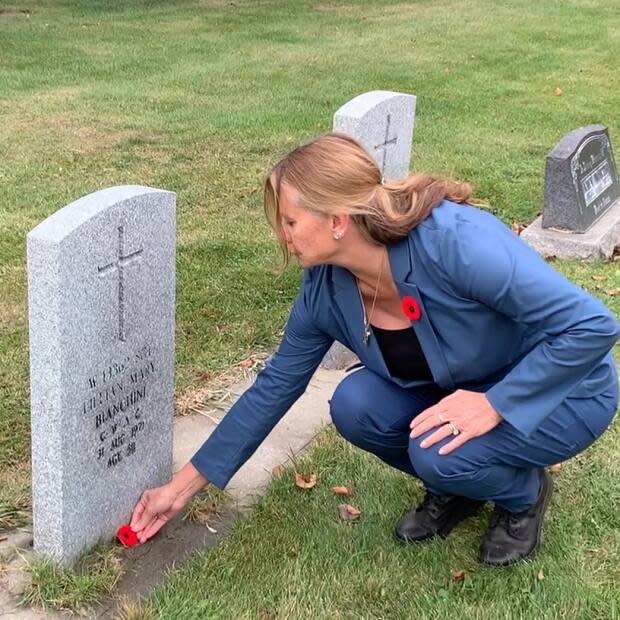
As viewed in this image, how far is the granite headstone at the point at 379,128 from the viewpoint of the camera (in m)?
3.91

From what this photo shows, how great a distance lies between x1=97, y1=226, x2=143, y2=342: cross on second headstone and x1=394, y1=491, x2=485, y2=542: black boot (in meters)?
1.03

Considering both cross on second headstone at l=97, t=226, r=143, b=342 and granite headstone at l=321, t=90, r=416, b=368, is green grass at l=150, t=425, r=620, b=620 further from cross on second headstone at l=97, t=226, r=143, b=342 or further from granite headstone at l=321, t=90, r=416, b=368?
granite headstone at l=321, t=90, r=416, b=368

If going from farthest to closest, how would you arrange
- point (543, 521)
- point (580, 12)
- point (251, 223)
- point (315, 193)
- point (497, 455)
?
point (580, 12) < point (251, 223) < point (543, 521) < point (497, 455) < point (315, 193)

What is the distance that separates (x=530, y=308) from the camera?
7.61ft

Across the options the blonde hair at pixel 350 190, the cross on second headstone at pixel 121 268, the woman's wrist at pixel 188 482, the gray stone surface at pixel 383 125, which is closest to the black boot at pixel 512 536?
the woman's wrist at pixel 188 482

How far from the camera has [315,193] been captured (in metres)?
2.32

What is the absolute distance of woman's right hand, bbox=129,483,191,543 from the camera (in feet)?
9.51

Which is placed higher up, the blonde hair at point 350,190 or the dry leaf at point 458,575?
the blonde hair at point 350,190

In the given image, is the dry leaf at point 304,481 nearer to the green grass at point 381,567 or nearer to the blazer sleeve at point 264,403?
the green grass at point 381,567

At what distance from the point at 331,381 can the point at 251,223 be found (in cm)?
204

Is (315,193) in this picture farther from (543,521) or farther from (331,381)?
(331,381)

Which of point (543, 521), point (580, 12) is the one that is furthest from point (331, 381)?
point (580, 12)

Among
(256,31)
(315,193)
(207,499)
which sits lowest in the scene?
(256,31)

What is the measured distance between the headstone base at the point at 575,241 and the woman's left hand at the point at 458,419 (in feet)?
11.2
